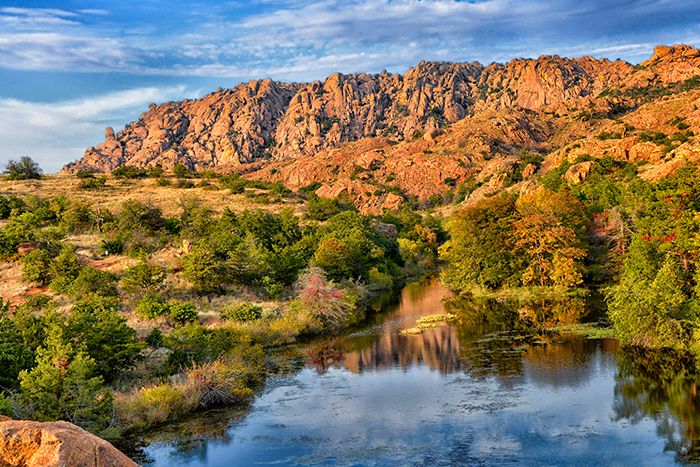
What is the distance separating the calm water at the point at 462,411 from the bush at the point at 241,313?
572 centimetres

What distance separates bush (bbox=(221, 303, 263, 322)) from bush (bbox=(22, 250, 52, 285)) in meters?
17.1

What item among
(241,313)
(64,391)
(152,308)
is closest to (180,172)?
(241,313)

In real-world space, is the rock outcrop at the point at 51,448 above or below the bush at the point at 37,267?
below

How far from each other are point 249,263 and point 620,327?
107ft

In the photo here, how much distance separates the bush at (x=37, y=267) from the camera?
172 ft

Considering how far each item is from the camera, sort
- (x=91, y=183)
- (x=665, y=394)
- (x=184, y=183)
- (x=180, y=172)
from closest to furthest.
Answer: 1. (x=665, y=394)
2. (x=91, y=183)
3. (x=184, y=183)
4. (x=180, y=172)

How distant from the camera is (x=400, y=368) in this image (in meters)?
38.3

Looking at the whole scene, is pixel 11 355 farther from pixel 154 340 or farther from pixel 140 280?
pixel 140 280

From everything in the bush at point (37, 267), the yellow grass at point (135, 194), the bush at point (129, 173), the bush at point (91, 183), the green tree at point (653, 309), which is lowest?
the green tree at point (653, 309)

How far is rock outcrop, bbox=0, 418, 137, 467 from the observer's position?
40.8 ft

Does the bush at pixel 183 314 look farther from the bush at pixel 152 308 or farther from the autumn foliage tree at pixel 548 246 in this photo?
the autumn foliage tree at pixel 548 246

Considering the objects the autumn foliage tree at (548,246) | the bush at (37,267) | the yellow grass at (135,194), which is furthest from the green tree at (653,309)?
the yellow grass at (135,194)

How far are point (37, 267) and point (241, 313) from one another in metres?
19.3

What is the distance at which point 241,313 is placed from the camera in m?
46.9
